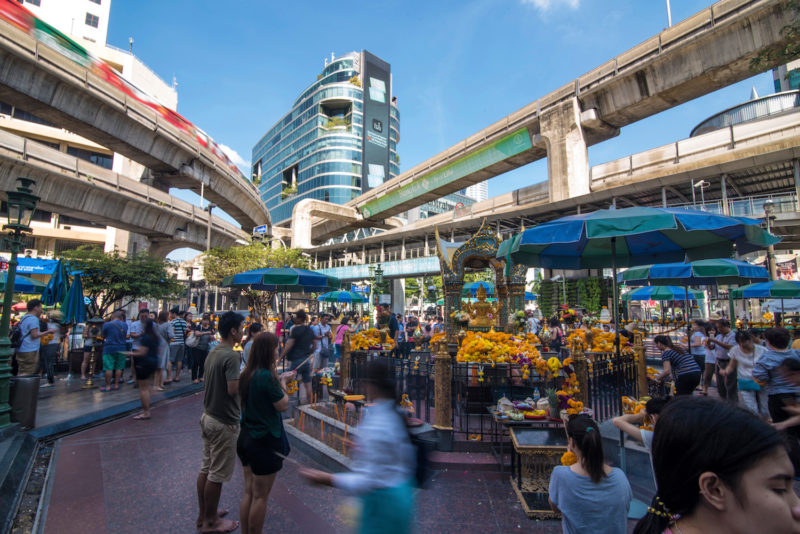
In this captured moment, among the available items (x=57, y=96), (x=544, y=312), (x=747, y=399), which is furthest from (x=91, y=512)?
(x=544, y=312)

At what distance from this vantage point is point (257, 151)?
327 feet

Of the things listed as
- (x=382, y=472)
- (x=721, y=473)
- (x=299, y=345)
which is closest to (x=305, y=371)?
(x=299, y=345)

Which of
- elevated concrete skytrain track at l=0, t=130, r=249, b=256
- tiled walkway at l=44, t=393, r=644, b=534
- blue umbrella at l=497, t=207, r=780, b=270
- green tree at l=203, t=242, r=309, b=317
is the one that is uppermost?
elevated concrete skytrain track at l=0, t=130, r=249, b=256

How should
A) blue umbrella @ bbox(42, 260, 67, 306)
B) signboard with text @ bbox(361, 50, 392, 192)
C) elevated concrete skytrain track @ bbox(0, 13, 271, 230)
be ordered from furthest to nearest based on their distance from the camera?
signboard with text @ bbox(361, 50, 392, 192) → elevated concrete skytrain track @ bbox(0, 13, 271, 230) → blue umbrella @ bbox(42, 260, 67, 306)

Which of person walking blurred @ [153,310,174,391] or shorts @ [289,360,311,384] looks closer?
shorts @ [289,360,311,384]

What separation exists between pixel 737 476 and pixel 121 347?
36.4 ft

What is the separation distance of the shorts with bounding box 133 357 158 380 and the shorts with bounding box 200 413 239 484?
391 cm

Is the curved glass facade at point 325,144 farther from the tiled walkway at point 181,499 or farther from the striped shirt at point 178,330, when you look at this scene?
the tiled walkway at point 181,499

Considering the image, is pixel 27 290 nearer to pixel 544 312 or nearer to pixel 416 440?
pixel 416 440

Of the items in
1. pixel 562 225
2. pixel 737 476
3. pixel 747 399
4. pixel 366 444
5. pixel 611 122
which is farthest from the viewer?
pixel 611 122

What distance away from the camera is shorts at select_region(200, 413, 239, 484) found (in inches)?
137

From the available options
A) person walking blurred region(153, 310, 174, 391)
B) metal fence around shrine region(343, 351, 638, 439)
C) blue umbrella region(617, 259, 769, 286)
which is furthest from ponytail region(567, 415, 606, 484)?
person walking blurred region(153, 310, 174, 391)

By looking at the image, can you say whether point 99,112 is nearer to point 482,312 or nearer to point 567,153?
point 482,312

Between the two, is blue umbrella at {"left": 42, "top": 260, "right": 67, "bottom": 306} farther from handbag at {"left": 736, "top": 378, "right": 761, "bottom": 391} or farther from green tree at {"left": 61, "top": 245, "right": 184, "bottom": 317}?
handbag at {"left": 736, "top": 378, "right": 761, "bottom": 391}
